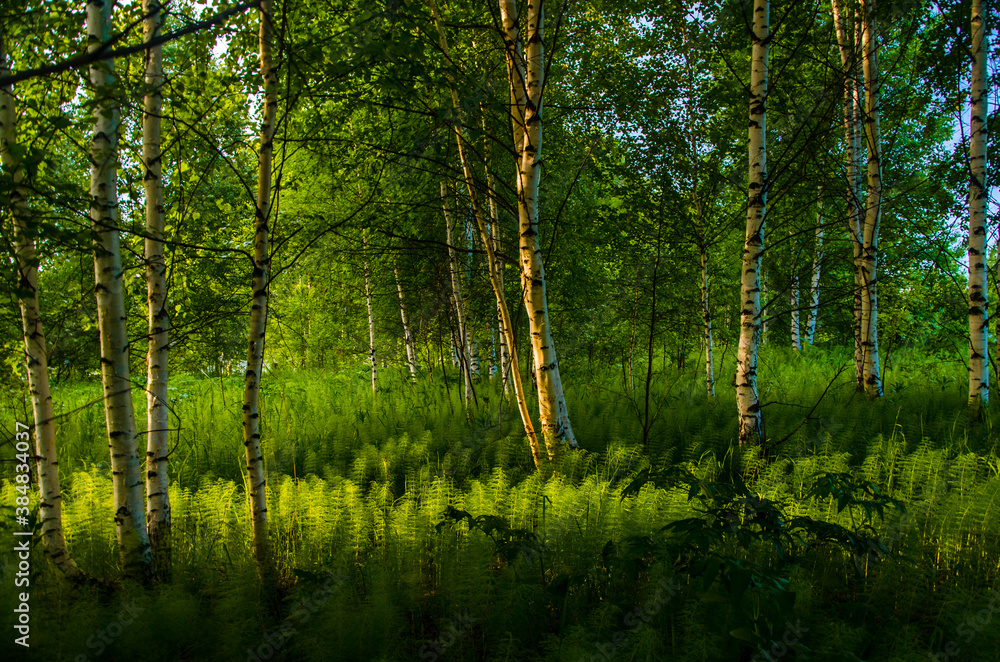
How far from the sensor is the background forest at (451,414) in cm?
299

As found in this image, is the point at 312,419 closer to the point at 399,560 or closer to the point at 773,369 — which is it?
the point at 399,560

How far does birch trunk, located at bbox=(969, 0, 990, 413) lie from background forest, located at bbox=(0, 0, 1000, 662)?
0.04 m

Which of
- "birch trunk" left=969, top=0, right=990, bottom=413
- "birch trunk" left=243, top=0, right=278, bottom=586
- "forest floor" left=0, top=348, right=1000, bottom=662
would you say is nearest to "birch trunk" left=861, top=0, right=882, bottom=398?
"birch trunk" left=969, top=0, right=990, bottom=413

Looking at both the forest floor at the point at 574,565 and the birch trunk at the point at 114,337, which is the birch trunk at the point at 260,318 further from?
the birch trunk at the point at 114,337

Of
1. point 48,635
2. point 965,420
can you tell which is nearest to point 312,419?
point 48,635

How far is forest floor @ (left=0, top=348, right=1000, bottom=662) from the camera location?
9.16 feet

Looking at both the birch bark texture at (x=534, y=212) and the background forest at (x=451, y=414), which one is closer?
the background forest at (x=451, y=414)

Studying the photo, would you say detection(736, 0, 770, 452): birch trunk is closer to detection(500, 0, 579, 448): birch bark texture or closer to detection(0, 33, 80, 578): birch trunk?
detection(500, 0, 579, 448): birch bark texture

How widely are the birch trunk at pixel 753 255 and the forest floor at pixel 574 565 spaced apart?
1.26 ft

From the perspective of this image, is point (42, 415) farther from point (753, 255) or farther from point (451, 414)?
point (753, 255)

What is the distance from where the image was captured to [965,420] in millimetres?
6633

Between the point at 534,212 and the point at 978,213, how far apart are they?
217 inches

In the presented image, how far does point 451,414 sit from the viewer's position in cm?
845

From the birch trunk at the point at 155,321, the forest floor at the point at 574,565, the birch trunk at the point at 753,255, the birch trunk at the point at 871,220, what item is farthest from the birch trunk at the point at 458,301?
the birch trunk at the point at 871,220
